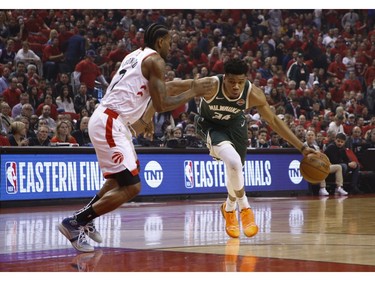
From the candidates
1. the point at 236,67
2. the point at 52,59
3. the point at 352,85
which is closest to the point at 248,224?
the point at 236,67

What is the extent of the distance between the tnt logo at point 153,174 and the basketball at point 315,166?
23.9ft

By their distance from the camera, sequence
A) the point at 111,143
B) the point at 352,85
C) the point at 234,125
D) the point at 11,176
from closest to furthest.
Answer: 1. the point at 111,143
2. the point at 234,125
3. the point at 11,176
4. the point at 352,85

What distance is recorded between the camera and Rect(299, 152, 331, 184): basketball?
29.1 feet

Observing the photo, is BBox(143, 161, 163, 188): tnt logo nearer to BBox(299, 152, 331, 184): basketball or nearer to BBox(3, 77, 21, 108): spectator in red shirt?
BBox(3, 77, 21, 108): spectator in red shirt

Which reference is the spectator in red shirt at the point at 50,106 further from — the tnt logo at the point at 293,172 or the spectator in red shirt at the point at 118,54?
the tnt logo at the point at 293,172

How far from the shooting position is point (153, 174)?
16.2m

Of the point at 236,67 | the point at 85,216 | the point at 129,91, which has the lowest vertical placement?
the point at 85,216

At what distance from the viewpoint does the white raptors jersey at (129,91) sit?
25.1 ft

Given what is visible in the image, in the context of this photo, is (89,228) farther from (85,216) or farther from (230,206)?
(230,206)

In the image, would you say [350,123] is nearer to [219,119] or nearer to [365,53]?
[365,53]

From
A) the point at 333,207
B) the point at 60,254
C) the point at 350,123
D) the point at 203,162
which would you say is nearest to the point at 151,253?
the point at 60,254

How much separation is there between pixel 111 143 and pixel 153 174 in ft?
28.3

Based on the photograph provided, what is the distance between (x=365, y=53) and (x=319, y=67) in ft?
5.28

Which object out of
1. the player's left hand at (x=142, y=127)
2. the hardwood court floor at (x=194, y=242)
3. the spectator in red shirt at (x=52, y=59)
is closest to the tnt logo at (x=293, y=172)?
the hardwood court floor at (x=194, y=242)
